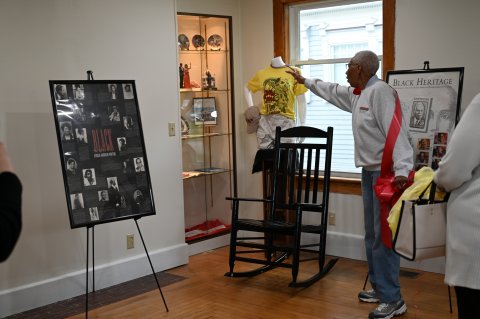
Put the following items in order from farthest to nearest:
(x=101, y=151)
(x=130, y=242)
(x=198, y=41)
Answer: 1. (x=198, y=41)
2. (x=130, y=242)
3. (x=101, y=151)

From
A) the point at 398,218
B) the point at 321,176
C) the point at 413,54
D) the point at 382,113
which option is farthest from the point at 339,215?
the point at 398,218

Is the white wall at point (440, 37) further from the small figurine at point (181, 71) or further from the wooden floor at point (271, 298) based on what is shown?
the small figurine at point (181, 71)

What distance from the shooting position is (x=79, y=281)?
169 inches

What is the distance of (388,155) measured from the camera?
139 inches

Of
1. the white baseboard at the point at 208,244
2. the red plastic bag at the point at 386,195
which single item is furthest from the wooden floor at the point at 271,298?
the red plastic bag at the point at 386,195

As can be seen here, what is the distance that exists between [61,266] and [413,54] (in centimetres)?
296

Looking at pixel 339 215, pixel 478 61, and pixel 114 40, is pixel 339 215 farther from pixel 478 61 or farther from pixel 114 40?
pixel 114 40

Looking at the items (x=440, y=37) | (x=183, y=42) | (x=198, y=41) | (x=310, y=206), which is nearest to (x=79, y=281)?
(x=310, y=206)

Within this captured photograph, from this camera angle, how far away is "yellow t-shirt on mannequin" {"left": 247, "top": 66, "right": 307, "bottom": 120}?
5090 mm

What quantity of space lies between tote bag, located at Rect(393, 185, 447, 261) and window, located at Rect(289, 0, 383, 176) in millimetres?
2598

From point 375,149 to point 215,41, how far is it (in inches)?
97.0

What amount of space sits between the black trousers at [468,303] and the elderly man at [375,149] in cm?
130

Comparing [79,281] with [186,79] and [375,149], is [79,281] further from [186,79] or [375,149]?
[375,149]

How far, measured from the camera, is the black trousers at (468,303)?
2.19 meters
